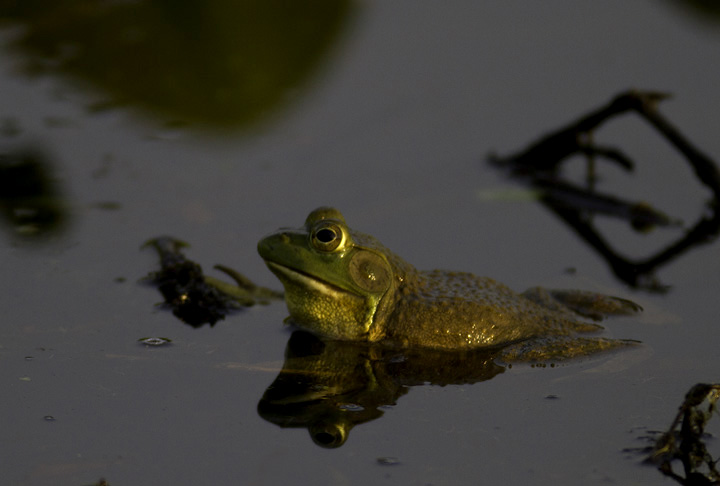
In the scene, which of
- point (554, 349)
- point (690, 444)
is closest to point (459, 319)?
point (554, 349)

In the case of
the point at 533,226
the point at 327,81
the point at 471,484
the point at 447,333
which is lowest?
the point at 471,484

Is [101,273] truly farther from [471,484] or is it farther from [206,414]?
[471,484]

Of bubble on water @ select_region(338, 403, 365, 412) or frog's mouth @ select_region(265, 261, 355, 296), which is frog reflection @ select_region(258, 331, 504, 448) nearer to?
bubble on water @ select_region(338, 403, 365, 412)

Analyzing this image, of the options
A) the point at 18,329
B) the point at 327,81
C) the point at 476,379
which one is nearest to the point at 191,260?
the point at 18,329

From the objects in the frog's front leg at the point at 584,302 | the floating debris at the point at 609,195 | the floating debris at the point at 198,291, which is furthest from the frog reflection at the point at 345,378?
the floating debris at the point at 609,195

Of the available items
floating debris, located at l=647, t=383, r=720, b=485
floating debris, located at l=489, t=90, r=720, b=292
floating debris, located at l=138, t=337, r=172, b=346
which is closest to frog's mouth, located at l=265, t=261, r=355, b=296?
floating debris, located at l=138, t=337, r=172, b=346

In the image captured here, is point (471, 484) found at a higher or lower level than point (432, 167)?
lower

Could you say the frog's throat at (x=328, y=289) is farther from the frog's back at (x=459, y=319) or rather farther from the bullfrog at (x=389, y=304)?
the frog's back at (x=459, y=319)

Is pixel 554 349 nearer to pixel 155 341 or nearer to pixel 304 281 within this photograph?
pixel 304 281
